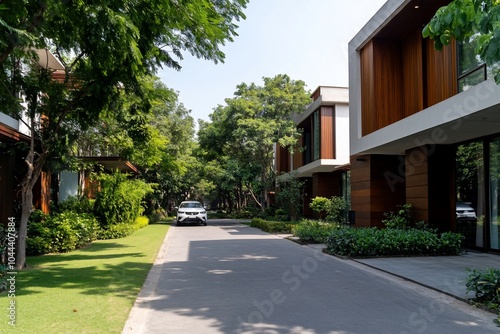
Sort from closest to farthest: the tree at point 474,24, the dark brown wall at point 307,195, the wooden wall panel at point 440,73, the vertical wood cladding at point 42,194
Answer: the tree at point 474,24 → the wooden wall panel at point 440,73 → the vertical wood cladding at point 42,194 → the dark brown wall at point 307,195

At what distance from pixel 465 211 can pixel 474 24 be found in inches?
353

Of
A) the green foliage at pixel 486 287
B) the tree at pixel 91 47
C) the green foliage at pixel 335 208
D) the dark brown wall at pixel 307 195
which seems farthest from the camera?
the dark brown wall at pixel 307 195

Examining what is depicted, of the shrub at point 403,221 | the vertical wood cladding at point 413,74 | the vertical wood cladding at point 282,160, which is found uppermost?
the vertical wood cladding at point 413,74

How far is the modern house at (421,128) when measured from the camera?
33.1 ft

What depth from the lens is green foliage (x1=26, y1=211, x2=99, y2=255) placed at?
38.1 ft

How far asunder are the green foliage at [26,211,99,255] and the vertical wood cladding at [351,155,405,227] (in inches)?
382

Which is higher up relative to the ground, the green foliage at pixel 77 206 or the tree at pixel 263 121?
the tree at pixel 263 121

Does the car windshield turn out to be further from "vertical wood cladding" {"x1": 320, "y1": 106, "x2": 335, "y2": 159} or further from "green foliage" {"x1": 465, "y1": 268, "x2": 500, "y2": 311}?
"green foliage" {"x1": 465, "y1": 268, "x2": 500, "y2": 311}

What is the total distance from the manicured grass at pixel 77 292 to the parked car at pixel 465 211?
29.4 ft

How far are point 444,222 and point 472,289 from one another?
671cm

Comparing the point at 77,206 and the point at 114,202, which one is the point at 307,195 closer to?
the point at 114,202

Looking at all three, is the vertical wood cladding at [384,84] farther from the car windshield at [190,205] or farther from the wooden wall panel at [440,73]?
the car windshield at [190,205]

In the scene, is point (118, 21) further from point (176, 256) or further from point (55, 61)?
point (55, 61)

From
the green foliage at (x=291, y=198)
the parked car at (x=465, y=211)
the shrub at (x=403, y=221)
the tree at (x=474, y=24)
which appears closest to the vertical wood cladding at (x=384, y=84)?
the shrub at (x=403, y=221)
